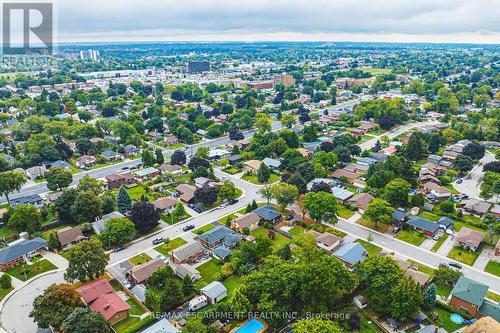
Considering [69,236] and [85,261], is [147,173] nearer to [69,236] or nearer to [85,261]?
[69,236]

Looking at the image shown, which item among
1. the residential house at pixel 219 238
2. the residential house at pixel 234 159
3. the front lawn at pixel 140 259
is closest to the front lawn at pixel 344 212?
the residential house at pixel 219 238

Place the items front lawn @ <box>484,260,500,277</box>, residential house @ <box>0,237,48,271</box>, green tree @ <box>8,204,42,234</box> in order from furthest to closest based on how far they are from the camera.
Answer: green tree @ <box>8,204,42,234</box> → residential house @ <box>0,237,48,271</box> → front lawn @ <box>484,260,500,277</box>

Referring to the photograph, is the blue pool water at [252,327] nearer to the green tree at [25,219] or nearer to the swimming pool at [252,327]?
the swimming pool at [252,327]

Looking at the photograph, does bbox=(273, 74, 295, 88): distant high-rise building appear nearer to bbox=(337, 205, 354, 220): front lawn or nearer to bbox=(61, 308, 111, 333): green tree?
bbox=(337, 205, 354, 220): front lawn

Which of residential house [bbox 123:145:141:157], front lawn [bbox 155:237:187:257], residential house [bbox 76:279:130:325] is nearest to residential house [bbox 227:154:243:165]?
residential house [bbox 123:145:141:157]

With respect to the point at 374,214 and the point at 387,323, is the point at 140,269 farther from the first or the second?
the point at 374,214

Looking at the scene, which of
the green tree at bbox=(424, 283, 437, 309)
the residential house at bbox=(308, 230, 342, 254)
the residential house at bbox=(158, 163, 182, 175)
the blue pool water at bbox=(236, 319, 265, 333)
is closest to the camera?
the blue pool water at bbox=(236, 319, 265, 333)

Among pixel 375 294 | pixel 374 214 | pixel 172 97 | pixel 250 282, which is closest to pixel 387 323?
pixel 375 294
